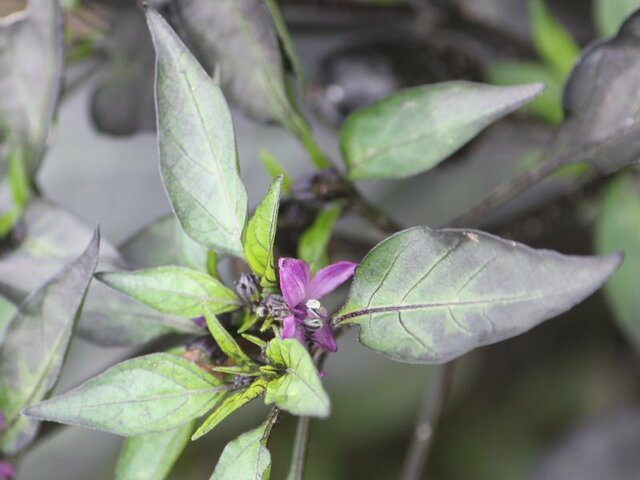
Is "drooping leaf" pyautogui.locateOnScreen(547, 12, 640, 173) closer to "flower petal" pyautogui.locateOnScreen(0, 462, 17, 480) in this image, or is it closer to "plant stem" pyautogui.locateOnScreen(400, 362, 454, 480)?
"plant stem" pyautogui.locateOnScreen(400, 362, 454, 480)

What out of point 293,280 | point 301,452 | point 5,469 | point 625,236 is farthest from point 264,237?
point 625,236

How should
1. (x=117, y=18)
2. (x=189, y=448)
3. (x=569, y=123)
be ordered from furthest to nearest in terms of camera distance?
1. (x=189, y=448)
2. (x=117, y=18)
3. (x=569, y=123)

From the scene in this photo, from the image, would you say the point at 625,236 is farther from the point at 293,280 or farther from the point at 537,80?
the point at 293,280

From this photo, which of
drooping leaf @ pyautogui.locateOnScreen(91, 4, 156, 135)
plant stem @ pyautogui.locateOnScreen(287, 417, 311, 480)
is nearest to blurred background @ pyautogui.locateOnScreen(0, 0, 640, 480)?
drooping leaf @ pyautogui.locateOnScreen(91, 4, 156, 135)

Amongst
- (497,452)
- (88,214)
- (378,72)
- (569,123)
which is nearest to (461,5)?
(378,72)

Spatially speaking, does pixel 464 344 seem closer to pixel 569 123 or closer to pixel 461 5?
pixel 569 123

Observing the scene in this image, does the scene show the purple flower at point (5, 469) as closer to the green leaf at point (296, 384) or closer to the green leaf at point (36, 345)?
the green leaf at point (36, 345)

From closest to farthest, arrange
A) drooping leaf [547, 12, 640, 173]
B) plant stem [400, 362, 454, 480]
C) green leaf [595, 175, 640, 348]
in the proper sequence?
drooping leaf [547, 12, 640, 173] < plant stem [400, 362, 454, 480] < green leaf [595, 175, 640, 348]
